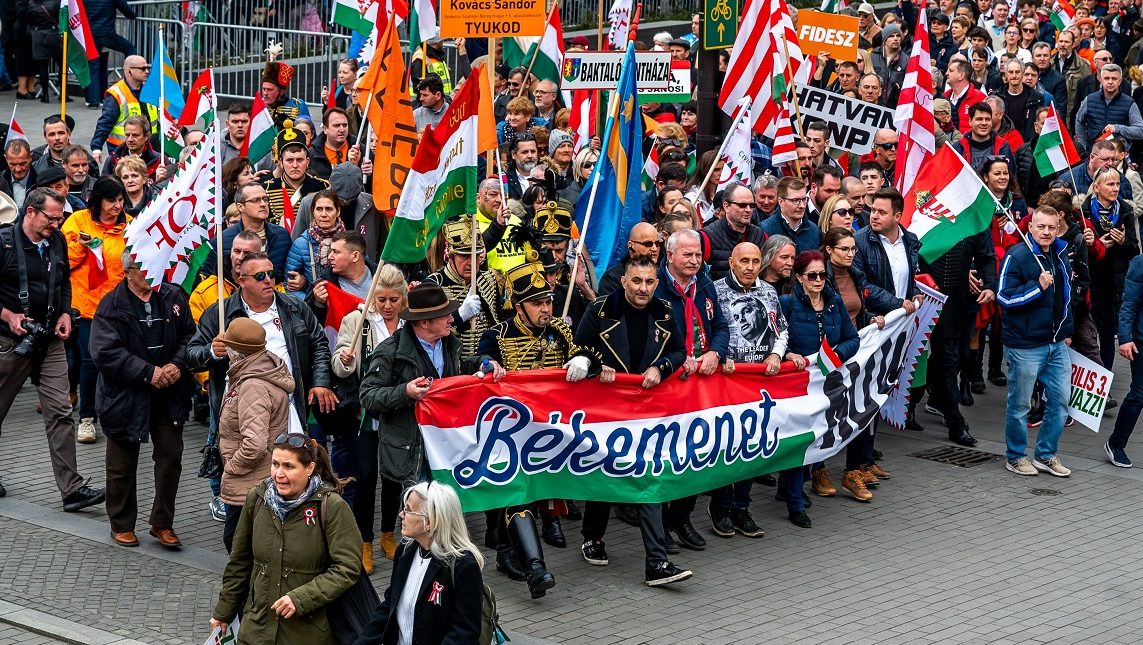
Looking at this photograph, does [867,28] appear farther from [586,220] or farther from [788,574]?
[788,574]

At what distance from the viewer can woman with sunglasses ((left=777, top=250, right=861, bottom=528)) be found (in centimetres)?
1100

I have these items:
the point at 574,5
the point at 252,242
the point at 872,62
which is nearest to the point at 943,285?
the point at 252,242

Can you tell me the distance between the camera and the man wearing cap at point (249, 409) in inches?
360

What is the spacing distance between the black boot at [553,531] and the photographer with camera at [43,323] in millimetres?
3098

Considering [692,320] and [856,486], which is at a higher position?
[692,320]

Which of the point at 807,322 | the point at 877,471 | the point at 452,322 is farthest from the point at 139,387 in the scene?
the point at 877,471

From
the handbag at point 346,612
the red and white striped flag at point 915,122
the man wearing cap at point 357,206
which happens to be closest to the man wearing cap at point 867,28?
the red and white striped flag at point 915,122

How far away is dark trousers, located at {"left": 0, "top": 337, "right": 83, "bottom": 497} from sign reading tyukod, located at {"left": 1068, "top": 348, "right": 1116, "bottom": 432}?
7.29 meters

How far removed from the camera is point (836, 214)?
12.2 metres

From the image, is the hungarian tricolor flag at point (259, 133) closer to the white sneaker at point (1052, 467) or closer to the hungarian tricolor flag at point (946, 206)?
the hungarian tricolor flag at point (946, 206)

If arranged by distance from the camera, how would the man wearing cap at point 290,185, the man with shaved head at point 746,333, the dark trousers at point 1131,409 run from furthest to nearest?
the man wearing cap at point 290,185
the dark trousers at point 1131,409
the man with shaved head at point 746,333

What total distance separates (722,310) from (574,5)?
19.2m

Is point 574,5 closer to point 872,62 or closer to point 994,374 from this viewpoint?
point 872,62

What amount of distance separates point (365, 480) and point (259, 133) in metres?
5.72
